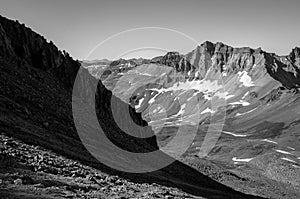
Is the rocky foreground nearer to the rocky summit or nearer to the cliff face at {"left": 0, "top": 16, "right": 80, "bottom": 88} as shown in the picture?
the rocky summit

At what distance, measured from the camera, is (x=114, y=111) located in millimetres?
99812

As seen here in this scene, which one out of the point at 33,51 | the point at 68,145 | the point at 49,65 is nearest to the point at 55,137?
the point at 68,145

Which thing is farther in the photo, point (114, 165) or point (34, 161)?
point (114, 165)

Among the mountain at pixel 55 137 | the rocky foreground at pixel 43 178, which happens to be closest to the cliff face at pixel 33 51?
the mountain at pixel 55 137

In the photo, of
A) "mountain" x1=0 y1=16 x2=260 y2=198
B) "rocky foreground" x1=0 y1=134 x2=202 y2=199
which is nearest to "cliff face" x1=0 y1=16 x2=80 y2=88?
"mountain" x1=0 y1=16 x2=260 y2=198

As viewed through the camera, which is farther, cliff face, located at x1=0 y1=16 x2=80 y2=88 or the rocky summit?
cliff face, located at x1=0 y1=16 x2=80 y2=88

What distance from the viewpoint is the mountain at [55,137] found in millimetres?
25656

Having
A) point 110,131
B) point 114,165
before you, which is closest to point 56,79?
point 110,131

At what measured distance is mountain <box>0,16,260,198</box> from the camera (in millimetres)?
25656

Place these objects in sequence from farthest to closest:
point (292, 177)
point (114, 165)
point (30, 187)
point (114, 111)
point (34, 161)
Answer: point (292, 177), point (114, 111), point (114, 165), point (34, 161), point (30, 187)

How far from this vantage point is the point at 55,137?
48375 mm

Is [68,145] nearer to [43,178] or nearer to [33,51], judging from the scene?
[43,178]

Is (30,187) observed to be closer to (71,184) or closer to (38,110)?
(71,184)

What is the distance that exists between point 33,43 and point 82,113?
77.6ft
